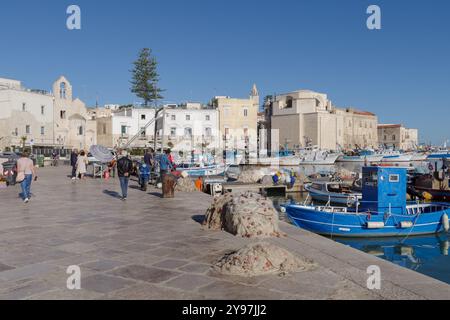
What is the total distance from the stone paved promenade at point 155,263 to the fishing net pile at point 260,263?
0.43 feet

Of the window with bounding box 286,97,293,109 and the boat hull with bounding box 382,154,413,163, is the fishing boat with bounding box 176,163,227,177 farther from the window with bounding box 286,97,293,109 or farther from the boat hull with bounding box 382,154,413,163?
the window with bounding box 286,97,293,109

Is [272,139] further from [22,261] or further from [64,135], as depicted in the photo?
[22,261]

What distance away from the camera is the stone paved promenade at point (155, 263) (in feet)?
12.9

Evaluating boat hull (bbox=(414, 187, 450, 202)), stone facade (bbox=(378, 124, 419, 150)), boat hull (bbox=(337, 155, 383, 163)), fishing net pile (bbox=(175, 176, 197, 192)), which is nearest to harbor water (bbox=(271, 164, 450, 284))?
boat hull (bbox=(414, 187, 450, 202))

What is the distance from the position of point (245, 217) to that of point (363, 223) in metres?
7.34

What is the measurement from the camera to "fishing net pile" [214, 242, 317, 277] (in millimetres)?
4500

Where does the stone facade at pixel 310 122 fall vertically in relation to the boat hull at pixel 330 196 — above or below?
above

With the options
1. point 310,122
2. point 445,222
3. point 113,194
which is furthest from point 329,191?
point 310,122

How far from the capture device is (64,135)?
172 ft

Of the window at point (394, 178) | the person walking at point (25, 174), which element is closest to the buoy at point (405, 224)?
the window at point (394, 178)

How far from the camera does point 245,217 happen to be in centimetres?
672

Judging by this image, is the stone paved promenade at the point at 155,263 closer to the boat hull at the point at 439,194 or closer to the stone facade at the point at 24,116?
the boat hull at the point at 439,194

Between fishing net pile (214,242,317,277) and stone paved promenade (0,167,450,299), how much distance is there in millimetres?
131
